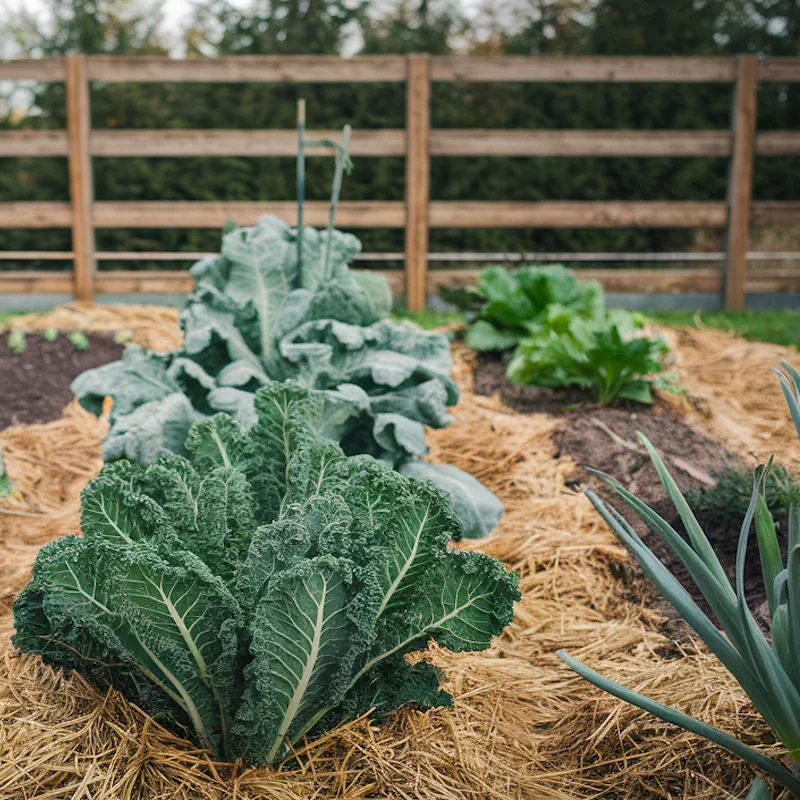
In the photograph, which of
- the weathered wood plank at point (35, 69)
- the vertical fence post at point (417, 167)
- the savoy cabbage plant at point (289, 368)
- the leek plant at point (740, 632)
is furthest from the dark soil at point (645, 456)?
the weathered wood plank at point (35, 69)

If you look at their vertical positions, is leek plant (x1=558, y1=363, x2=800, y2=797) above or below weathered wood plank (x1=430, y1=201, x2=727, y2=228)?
below

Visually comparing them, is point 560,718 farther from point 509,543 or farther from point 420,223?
point 420,223

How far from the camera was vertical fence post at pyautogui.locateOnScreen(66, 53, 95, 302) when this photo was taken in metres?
6.46

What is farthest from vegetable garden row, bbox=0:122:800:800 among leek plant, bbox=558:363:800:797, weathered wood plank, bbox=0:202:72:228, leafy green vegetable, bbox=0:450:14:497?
weathered wood plank, bbox=0:202:72:228

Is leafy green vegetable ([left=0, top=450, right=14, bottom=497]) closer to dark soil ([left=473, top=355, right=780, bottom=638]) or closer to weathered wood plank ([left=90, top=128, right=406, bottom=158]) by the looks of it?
dark soil ([left=473, top=355, right=780, bottom=638])

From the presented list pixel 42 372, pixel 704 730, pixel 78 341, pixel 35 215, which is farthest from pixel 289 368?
pixel 35 215

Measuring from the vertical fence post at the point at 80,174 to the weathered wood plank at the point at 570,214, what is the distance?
8.80 feet

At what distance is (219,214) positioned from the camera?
21.7 feet

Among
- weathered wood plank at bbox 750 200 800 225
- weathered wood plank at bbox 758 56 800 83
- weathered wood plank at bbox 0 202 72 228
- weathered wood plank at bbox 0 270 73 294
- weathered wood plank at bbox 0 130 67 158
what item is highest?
weathered wood plank at bbox 758 56 800 83

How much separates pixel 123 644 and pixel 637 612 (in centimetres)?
135

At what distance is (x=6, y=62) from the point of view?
6473 millimetres

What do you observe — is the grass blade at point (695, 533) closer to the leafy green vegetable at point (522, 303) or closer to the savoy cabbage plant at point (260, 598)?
the savoy cabbage plant at point (260, 598)

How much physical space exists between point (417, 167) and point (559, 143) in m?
1.14

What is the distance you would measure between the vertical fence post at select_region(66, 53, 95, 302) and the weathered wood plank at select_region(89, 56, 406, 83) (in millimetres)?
139
